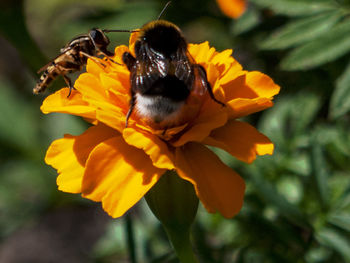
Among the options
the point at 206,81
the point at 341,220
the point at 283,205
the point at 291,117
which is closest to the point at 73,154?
the point at 206,81

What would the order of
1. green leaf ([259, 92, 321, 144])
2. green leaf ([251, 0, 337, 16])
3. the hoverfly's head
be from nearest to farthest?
the hoverfly's head, green leaf ([251, 0, 337, 16]), green leaf ([259, 92, 321, 144])

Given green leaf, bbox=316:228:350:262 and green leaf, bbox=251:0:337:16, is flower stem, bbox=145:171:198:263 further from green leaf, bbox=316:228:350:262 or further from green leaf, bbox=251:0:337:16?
green leaf, bbox=251:0:337:16

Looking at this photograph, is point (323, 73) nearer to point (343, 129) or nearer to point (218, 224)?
point (343, 129)

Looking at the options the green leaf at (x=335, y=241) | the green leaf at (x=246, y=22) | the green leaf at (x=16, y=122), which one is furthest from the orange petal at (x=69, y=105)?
the green leaf at (x=16, y=122)

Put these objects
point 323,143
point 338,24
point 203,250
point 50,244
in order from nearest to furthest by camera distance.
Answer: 1. point 338,24
2. point 203,250
3. point 323,143
4. point 50,244

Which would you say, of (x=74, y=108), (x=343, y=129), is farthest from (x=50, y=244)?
(x=74, y=108)

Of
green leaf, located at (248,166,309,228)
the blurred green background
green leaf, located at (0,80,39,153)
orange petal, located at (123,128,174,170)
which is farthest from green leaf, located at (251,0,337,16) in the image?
green leaf, located at (0,80,39,153)

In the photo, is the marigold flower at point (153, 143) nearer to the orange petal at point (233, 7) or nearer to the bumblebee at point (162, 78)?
the bumblebee at point (162, 78)
